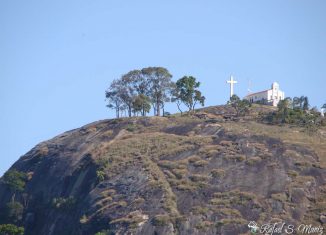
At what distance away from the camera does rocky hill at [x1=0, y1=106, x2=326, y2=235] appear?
100500mm

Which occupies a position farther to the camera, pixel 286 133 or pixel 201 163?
pixel 286 133

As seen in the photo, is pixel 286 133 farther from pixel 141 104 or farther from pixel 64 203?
pixel 64 203

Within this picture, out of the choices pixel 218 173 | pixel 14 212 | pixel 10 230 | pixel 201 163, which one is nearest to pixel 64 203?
pixel 10 230

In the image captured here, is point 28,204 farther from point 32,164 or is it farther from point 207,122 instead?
point 207,122

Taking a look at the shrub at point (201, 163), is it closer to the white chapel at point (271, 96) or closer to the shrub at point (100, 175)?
the shrub at point (100, 175)

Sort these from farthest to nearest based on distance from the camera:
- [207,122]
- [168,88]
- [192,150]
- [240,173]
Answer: [168,88], [207,122], [192,150], [240,173]

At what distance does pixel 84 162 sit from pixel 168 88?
23.9 metres

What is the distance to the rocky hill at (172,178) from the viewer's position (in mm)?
100500

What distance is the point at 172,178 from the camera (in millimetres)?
109812

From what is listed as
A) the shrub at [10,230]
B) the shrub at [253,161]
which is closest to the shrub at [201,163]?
the shrub at [253,161]

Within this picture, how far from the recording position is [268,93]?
15275 centimetres

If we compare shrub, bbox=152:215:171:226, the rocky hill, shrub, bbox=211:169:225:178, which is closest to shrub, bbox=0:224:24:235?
the rocky hill

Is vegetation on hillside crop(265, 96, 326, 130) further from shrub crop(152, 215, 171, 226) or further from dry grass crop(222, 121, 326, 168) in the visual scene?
shrub crop(152, 215, 171, 226)

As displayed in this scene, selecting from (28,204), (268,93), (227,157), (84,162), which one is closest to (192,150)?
(227,157)
